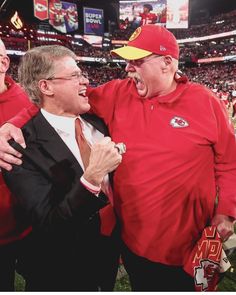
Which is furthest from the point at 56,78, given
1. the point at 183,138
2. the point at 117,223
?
the point at 117,223

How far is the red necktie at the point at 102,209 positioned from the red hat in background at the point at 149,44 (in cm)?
64

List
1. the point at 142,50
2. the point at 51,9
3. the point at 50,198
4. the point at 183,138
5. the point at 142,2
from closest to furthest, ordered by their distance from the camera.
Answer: the point at 50,198
the point at 183,138
the point at 142,50
the point at 51,9
the point at 142,2

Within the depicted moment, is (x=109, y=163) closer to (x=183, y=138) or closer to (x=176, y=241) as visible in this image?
(x=183, y=138)

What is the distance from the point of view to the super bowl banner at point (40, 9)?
2838 centimetres

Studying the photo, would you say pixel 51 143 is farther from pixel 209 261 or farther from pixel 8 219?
pixel 209 261

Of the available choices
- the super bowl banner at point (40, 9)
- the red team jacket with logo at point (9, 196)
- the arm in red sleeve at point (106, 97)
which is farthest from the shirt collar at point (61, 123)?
the super bowl banner at point (40, 9)

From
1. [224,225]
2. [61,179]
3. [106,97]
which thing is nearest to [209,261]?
[224,225]

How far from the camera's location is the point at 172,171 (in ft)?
6.86

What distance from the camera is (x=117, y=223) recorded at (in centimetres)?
233

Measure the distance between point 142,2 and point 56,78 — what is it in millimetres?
44091

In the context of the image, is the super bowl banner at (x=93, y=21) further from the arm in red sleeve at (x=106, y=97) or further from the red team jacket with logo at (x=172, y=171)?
the red team jacket with logo at (x=172, y=171)

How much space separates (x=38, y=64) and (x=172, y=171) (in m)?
1.02

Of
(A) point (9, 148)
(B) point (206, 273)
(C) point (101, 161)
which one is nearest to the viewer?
(C) point (101, 161)

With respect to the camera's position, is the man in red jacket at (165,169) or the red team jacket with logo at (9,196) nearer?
the man in red jacket at (165,169)
